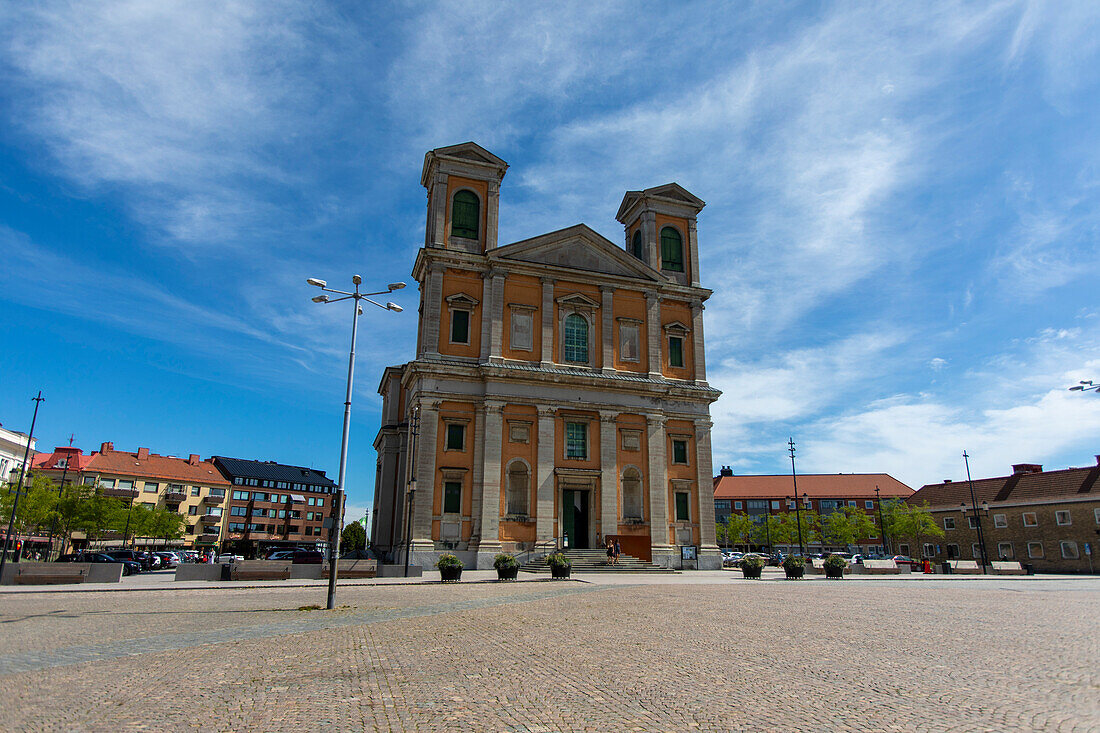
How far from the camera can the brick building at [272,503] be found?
10300cm

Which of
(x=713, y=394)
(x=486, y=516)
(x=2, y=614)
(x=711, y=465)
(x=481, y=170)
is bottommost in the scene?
(x=2, y=614)

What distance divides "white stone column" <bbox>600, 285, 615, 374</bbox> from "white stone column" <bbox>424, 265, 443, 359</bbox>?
10.7 metres

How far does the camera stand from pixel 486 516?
37.2 m

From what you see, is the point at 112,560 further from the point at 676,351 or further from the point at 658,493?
→ the point at 676,351

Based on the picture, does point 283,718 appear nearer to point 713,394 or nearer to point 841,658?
point 841,658

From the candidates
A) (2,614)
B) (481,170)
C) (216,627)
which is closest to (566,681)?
(216,627)

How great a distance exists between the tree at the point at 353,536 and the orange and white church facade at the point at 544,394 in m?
67.7

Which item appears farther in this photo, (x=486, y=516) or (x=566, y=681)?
(x=486, y=516)

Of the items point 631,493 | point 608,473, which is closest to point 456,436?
point 608,473

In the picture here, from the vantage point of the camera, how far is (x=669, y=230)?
4816 cm

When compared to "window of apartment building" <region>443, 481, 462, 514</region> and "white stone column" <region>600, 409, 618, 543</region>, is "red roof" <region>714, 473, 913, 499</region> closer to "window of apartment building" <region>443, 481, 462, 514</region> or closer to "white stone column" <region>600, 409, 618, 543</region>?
"white stone column" <region>600, 409, 618, 543</region>

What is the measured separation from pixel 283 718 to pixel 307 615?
9.35m

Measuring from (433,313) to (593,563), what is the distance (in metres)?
17.5

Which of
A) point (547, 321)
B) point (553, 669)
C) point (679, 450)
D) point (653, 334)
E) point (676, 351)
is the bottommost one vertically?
point (553, 669)
